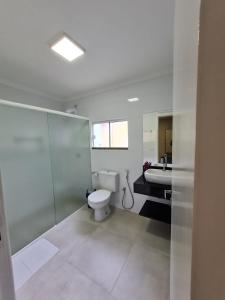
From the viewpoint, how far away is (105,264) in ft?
4.82

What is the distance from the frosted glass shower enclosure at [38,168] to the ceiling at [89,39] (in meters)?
0.58

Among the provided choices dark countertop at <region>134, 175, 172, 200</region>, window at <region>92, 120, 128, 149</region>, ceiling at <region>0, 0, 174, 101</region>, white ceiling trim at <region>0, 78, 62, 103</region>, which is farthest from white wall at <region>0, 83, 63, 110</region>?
dark countertop at <region>134, 175, 172, 200</region>

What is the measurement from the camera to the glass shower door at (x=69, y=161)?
2215mm

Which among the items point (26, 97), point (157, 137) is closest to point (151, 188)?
point (157, 137)

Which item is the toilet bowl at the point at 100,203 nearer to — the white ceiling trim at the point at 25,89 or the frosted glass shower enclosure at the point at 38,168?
the frosted glass shower enclosure at the point at 38,168

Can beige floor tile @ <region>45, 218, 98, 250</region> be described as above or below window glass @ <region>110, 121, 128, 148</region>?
below

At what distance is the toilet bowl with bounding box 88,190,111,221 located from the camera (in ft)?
6.89

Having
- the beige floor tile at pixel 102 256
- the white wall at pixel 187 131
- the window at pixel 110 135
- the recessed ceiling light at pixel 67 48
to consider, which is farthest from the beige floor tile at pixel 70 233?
the recessed ceiling light at pixel 67 48

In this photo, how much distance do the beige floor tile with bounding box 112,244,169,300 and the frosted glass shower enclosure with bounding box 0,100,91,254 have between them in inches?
51.7

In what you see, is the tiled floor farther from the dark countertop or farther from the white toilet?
the dark countertop

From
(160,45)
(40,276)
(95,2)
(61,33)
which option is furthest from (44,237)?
(160,45)

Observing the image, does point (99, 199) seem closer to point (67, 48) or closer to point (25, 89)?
point (67, 48)

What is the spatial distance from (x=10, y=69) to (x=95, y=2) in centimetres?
147

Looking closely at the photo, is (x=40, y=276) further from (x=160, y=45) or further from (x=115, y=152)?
(x=160, y=45)
